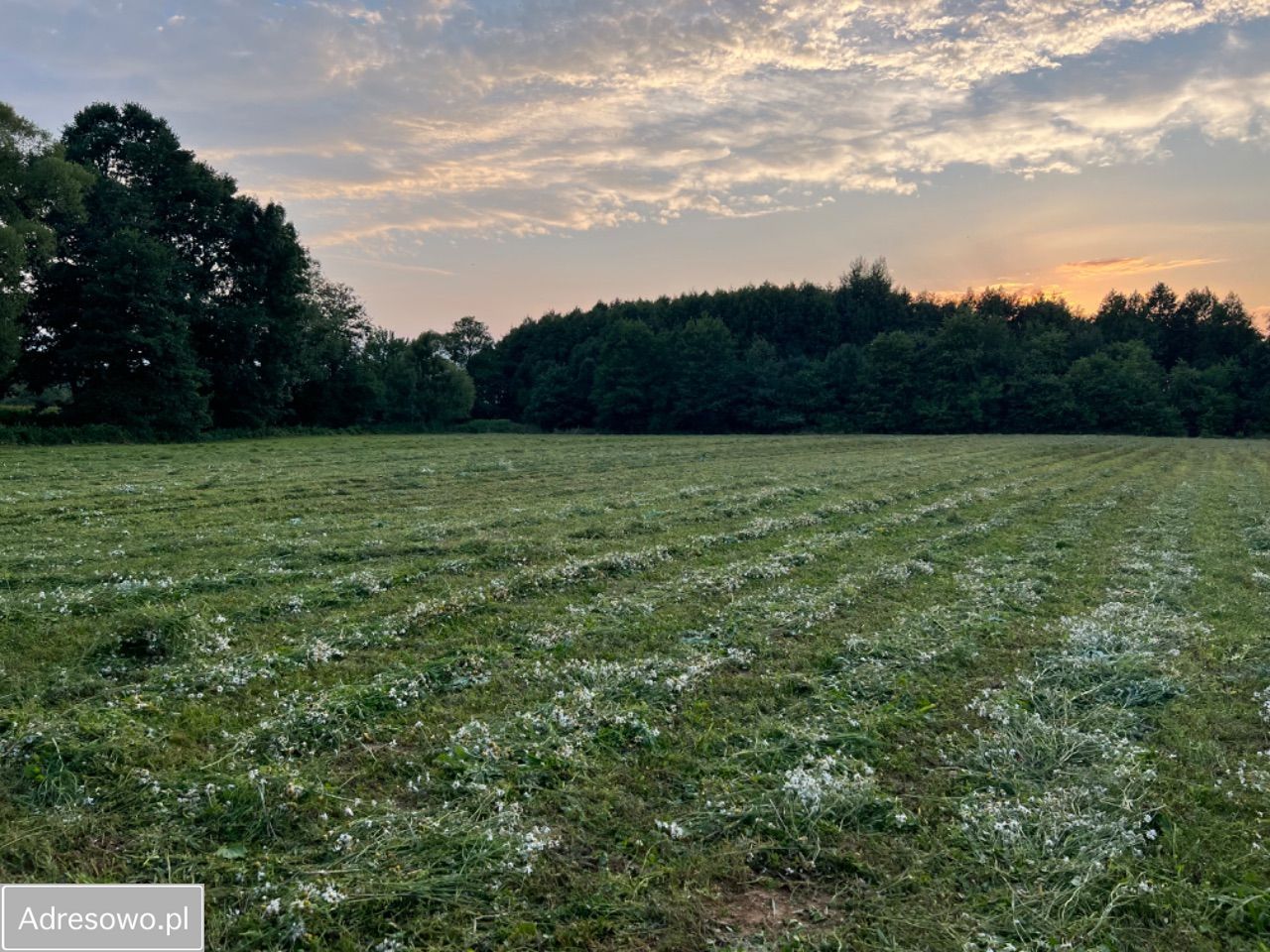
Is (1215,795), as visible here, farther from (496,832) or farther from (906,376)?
(906,376)

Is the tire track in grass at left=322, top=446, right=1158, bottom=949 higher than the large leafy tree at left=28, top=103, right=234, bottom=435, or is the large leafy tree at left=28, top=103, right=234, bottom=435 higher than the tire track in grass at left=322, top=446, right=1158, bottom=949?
the large leafy tree at left=28, top=103, right=234, bottom=435

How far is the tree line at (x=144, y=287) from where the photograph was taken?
36969 millimetres

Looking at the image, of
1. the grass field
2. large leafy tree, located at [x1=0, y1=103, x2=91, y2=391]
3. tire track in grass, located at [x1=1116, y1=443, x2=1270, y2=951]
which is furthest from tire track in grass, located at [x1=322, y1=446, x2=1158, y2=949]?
large leafy tree, located at [x1=0, y1=103, x2=91, y2=391]

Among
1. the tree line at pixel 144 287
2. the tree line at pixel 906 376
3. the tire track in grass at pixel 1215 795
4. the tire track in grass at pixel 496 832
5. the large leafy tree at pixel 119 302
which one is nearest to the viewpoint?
the tire track in grass at pixel 1215 795

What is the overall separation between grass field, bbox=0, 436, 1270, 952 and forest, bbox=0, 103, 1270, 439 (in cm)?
3517

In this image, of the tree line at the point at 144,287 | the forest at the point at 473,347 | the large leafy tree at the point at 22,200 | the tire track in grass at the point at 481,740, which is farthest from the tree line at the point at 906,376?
the tire track in grass at the point at 481,740

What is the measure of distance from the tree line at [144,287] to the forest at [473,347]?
137 mm

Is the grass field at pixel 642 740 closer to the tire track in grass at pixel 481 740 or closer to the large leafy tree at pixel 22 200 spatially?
the tire track in grass at pixel 481 740

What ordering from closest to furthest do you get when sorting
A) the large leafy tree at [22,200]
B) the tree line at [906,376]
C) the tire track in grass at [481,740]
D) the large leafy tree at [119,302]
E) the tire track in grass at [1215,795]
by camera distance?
the tire track in grass at [1215,795] < the tire track in grass at [481,740] < the large leafy tree at [22,200] < the large leafy tree at [119,302] < the tree line at [906,376]

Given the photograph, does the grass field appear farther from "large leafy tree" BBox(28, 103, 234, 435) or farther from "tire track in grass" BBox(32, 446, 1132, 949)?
"large leafy tree" BBox(28, 103, 234, 435)

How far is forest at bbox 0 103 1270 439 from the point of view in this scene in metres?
41.9

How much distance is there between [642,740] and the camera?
575cm

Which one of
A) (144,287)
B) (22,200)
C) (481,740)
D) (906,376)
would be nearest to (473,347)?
(906,376)

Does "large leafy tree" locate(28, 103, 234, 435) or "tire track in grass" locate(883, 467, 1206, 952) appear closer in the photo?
"tire track in grass" locate(883, 467, 1206, 952)
